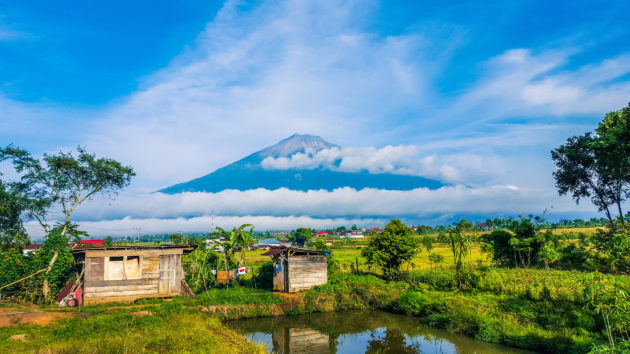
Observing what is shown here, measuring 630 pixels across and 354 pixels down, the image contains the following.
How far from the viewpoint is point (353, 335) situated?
1742cm

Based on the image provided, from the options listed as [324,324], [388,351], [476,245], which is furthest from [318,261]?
[476,245]

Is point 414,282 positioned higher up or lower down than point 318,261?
lower down

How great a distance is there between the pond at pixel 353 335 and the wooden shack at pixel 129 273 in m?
5.73

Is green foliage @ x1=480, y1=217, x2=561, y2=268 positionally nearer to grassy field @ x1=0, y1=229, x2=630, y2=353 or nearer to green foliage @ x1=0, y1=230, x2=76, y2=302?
grassy field @ x1=0, y1=229, x2=630, y2=353

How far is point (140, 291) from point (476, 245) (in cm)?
5696

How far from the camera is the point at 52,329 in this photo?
1389 cm

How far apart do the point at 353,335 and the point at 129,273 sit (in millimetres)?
15226

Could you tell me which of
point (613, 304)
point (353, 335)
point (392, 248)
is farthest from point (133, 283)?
point (613, 304)

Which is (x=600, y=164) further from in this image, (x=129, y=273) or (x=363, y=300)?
(x=129, y=273)

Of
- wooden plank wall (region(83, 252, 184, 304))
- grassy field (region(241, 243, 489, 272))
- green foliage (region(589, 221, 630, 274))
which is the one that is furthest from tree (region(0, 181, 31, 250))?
green foliage (region(589, 221, 630, 274))

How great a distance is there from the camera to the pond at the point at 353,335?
49.5 ft

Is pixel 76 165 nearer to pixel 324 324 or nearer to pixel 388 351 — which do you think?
pixel 324 324

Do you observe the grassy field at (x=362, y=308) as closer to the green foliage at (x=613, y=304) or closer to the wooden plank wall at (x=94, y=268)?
the green foliage at (x=613, y=304)

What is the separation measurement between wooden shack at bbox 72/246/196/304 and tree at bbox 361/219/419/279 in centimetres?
1401
